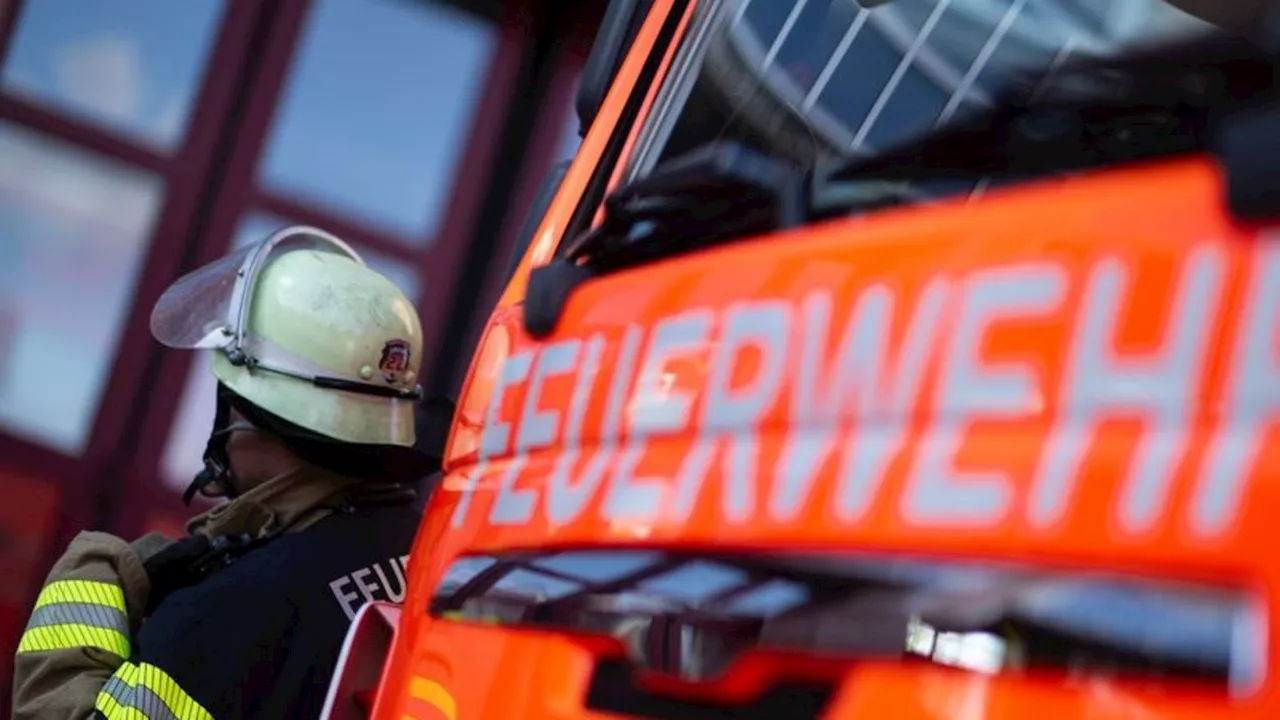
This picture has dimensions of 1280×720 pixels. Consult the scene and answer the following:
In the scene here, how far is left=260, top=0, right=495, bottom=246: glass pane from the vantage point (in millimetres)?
6254

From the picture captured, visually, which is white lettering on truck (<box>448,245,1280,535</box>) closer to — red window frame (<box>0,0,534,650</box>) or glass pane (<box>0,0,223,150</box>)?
red window frame (<box>0,0,534,650</box>)

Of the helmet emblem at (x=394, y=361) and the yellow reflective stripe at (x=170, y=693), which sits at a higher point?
the helmet emblem at (x=394, y=361)

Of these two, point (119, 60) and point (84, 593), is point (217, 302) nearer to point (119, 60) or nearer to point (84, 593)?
point (84, 593)

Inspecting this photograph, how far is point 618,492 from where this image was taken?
1.62 meters

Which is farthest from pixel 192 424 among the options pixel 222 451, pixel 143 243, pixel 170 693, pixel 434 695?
pixel 434 695

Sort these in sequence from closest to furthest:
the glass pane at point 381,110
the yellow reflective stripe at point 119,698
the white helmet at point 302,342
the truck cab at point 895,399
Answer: the truck cab at point 895,399, the yellow reflective stripe at point 119,698, the white helmet at point 302,342, the glass pane at point 381,110

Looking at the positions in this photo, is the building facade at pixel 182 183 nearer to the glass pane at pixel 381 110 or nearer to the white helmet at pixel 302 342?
the glass pane at pixel 381 110

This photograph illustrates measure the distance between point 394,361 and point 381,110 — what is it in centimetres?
325

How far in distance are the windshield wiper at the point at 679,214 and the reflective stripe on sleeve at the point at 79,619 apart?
4.25 feet

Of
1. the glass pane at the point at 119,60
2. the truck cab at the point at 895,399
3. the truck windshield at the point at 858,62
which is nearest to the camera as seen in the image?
the truck cab at the point at 895,399

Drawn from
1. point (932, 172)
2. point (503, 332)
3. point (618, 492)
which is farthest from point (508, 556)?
point (932, 172)

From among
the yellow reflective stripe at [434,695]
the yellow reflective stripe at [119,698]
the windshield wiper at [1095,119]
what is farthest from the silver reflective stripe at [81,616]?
the windshield wiper at [1095,119]

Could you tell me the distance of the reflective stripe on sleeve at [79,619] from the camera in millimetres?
2834

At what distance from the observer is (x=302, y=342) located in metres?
3.19
